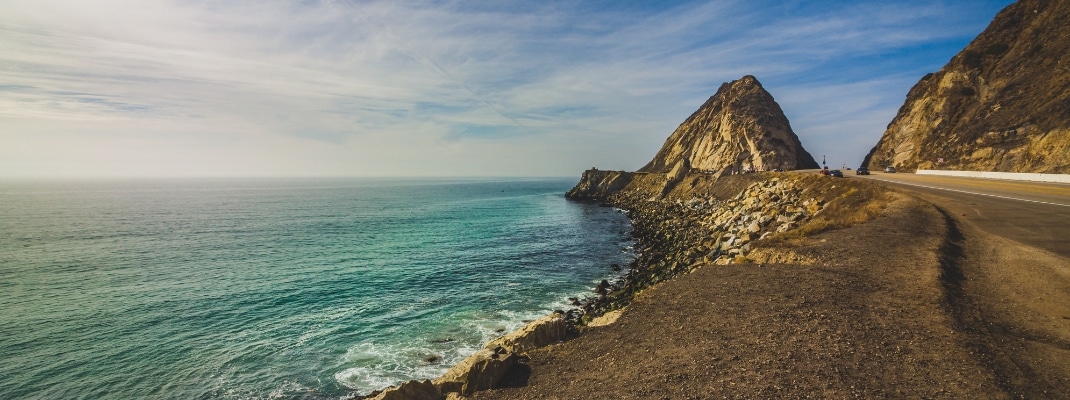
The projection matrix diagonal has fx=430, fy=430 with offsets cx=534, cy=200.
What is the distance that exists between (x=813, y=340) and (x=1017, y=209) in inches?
918

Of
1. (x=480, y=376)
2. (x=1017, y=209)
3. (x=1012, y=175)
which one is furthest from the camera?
(x=1012, y=175)

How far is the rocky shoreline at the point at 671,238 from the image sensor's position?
12.8 meters

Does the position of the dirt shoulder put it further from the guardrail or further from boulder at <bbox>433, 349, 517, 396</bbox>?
the guardrail

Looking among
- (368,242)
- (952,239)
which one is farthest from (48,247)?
(952,239)

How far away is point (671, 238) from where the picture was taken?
45.6m

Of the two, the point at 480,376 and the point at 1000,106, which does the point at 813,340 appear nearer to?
the point at 480,376

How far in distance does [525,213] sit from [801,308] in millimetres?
75218

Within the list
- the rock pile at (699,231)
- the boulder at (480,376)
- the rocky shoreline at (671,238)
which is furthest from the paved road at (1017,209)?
the boulder at (480,376)

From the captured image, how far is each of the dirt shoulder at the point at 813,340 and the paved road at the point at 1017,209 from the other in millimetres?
2227

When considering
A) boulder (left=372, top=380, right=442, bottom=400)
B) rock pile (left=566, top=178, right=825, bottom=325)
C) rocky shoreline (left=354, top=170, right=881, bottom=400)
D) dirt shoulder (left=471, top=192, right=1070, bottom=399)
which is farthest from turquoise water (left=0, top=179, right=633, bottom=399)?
dirt shoulder (left=471, top=192, right=1070, bottom=399)

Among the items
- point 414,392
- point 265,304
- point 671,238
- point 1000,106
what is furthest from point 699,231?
point 1000,106

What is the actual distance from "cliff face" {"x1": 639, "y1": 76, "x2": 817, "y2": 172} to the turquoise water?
5541 centimetres

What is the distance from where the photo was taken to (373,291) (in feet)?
102

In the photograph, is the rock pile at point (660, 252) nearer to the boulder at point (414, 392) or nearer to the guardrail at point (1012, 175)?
the boulder at point (414, 392)
